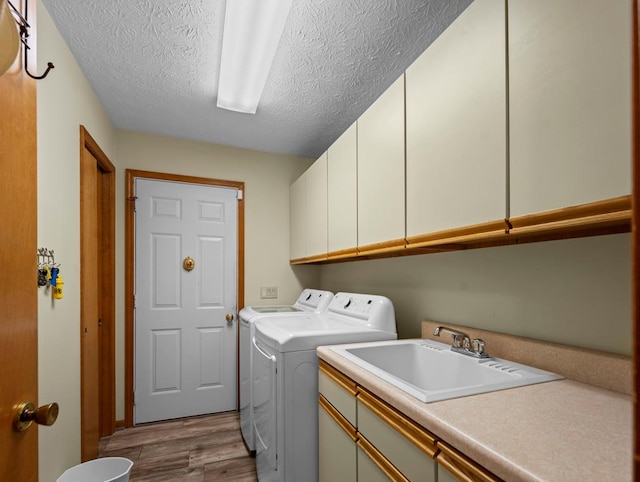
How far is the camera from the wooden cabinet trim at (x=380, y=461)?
3.18 ft

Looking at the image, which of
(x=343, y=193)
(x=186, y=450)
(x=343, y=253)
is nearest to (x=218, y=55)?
(x=343, y=193)

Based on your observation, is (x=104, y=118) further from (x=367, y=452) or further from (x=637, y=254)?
(x=637, y=254)

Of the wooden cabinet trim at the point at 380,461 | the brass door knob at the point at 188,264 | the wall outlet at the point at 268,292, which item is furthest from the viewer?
the wall outlet at the point at 268,292

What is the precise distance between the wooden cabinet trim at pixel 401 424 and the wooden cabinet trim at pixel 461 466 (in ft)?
0.10

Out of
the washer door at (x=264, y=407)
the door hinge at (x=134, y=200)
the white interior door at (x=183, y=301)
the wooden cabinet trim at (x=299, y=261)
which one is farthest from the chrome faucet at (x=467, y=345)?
the door hinge at (x=134, y=200)

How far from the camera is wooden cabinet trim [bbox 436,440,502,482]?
0.68 meters

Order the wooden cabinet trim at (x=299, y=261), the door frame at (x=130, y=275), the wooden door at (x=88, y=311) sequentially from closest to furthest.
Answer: the wooden door at (x=88, y=311) < the door frame at (x=130, y=275) < the wooden cabinet trim at (x=299, y=261)

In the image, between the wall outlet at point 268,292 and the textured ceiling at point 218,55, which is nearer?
the textured ceiling at point 218,55

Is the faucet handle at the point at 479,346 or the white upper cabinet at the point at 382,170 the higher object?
the white upper cabinet at the point at 382,170

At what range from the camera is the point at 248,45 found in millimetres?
1624

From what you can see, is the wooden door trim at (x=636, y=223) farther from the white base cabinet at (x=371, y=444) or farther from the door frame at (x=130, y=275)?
the door frame at (x=130, y=275)

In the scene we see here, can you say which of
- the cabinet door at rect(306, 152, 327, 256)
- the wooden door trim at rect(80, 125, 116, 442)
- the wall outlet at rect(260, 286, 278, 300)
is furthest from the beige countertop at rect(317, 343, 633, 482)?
the wooden door trim at rect(80, 125, 116, 442)

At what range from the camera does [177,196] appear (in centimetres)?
295

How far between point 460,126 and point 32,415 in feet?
4.75
